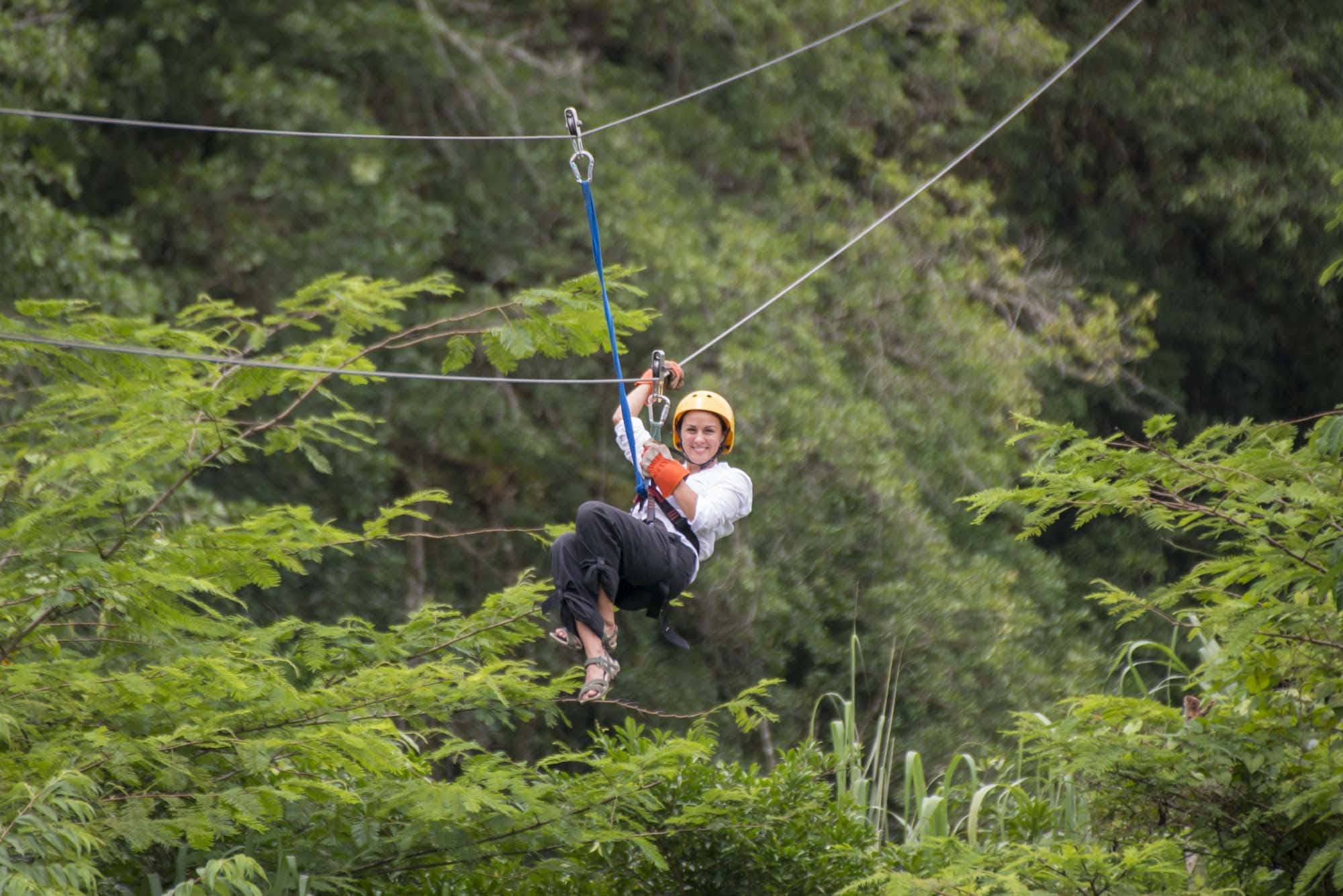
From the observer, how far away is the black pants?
519 centimetres

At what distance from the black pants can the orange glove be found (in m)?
0.14

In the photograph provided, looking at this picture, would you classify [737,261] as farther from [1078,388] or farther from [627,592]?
[627,592]

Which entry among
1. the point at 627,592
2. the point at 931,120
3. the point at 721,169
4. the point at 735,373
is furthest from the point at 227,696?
the point at 931,120

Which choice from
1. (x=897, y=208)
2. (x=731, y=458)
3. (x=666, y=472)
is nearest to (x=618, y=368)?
(x=666, y=472)

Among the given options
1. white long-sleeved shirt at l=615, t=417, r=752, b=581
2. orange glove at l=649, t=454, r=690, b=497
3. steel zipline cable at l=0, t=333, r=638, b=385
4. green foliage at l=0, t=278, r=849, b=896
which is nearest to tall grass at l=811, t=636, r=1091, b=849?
green foliage at l=0, t=278, r=849, b=896

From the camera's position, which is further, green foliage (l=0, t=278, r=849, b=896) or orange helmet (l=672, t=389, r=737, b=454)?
orange helmet (l=672, t=389, r=737, b=454)

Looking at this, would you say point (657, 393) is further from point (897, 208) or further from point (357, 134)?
point (357, 134)

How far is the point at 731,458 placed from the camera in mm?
10516

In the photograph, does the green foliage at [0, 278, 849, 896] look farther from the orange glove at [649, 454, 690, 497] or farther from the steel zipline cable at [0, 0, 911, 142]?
the orange glove at [649, 454, 690, 497]

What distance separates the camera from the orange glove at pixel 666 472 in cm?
527

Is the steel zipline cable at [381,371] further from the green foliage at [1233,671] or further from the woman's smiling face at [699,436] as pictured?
the green foliage at [1233,671]

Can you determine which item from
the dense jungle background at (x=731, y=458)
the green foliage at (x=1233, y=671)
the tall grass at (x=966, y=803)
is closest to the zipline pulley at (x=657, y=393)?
the dense jungle background at (x=731, y=458)

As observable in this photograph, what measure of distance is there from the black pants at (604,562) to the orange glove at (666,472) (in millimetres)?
141

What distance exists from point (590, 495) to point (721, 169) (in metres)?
2.51
